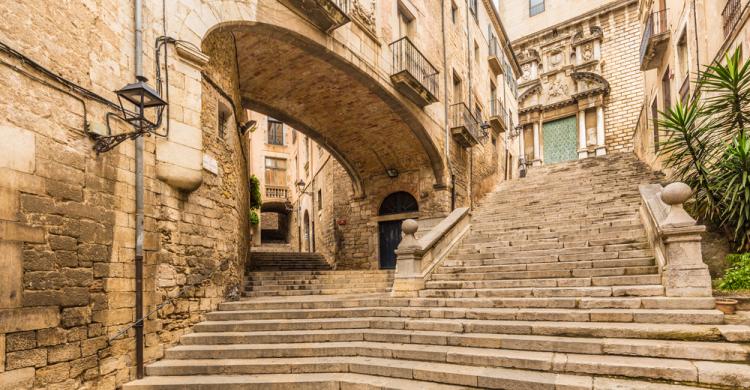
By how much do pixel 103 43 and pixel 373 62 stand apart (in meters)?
5.82

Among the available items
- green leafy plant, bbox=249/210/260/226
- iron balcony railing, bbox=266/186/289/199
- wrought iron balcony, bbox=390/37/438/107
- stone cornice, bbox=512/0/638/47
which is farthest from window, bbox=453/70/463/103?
iron balcony railing, bbox=266/186/289/199

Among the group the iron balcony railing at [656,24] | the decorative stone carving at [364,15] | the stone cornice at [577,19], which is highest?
the stone cornice at [577,19]

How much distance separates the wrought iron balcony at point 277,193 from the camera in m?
23.8

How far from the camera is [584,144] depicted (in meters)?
20.4

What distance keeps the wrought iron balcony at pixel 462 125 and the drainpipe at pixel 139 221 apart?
925 cm

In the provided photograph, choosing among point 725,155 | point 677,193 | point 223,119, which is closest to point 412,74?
point 223,119

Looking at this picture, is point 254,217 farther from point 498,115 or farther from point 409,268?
point 409,268

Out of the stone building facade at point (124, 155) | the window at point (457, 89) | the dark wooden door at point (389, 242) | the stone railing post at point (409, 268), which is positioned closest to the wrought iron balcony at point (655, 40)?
the window at point (457, 89)

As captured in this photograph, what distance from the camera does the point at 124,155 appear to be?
483 cm

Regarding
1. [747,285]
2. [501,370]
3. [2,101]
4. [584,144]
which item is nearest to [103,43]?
[2,101]

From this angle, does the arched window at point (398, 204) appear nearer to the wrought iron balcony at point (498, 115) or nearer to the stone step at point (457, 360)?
the wrought iron balcony at point (498, 115)

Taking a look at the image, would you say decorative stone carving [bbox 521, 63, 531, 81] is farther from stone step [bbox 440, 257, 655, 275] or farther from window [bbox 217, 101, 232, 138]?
window [bbox 217, 101, 232, 138]

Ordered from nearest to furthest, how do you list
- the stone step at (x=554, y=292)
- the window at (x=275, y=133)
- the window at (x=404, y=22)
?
the stone step at (x=554, y=292), the window at (x=404, y=22), the window at (x=275, y=133)

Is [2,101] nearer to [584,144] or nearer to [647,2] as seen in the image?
[647,2]
